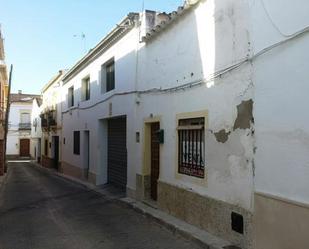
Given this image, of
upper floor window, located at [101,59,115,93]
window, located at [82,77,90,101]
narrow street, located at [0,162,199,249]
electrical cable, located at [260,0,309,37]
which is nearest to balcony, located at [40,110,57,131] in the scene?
window, located at [82,77,90,101]

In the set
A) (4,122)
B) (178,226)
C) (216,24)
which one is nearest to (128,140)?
(178,226)

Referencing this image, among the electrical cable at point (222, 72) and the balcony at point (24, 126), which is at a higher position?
the balcony at point (24, 126)

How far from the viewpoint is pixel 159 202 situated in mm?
10227

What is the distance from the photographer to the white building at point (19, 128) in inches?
2106

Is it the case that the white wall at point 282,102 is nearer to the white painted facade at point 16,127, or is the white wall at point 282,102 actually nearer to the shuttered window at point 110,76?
the shuttered window at point 110,76

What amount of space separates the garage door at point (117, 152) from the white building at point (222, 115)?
977 mm

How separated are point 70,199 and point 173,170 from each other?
542 cm

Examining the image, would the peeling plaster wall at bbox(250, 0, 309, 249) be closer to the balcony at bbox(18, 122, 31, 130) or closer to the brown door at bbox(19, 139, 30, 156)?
the balcony at bbox(18, 122, 31, 130)

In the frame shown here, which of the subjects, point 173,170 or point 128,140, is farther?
point 128,140

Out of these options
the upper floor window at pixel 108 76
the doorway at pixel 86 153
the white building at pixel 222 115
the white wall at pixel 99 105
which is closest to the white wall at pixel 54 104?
the white wall at pixel 99 105

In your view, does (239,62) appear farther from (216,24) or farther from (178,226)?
(178,226)

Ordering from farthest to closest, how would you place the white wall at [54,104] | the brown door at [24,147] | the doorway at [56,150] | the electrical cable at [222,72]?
the brown door at [24,147]
the doorway at [56,150]
the white wall at [54,104]
the electrical cable at [222,72]

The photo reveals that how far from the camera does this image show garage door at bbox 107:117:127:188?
14.6 meters

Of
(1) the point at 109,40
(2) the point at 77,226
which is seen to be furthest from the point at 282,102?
(1) the point at 109,40
